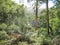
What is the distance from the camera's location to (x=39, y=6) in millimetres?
8016

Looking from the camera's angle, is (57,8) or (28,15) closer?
(57,8)

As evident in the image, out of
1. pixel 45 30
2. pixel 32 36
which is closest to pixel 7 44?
pixel 32 36

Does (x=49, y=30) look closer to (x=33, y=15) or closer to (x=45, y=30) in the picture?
(x=45, y=30)

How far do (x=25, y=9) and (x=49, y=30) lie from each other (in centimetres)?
117

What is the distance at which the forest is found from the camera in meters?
7.48

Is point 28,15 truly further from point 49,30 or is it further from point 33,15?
point 49,30

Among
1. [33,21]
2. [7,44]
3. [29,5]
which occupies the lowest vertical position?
Result: [7,44]

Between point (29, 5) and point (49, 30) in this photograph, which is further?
point (29, 5)

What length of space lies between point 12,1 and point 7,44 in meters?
1.59

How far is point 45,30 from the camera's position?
7652 mm

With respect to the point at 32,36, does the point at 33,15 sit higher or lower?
higher

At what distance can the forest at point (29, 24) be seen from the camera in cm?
748

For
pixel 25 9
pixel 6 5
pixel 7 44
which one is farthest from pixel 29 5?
pixel 7 44

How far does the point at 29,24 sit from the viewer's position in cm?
789
